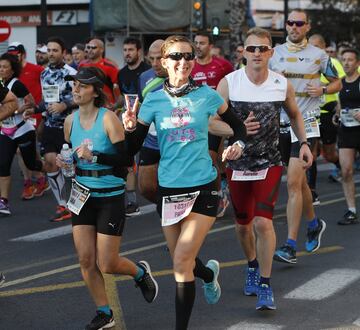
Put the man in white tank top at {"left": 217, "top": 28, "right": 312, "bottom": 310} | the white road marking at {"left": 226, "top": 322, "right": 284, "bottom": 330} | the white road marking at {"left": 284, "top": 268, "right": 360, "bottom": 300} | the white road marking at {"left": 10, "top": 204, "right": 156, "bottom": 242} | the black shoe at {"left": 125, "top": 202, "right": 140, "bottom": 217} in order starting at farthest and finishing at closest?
the black shoe at {"left": 125, "top": 202, "right": 140, "bottom": 217}
the white road marking at {"left": 10, "top": 204, "right": 156, "bottom": 242}
the white road marking at {"left": 284, "top": 268, "right": 360, "bottom": 300}
the man in white tank top at {"left": 217, "top": 28, "right": 312, "bottom": 310}
the white road marking at {"left": 226, "top": 322, "right": 284, "bottom": 330}

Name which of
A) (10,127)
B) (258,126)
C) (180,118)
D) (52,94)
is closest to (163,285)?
(258,126)

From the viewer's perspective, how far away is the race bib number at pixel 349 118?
→ 37.5ft

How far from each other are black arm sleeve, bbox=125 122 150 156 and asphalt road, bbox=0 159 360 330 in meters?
1.20

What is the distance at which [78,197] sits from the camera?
6473 mm

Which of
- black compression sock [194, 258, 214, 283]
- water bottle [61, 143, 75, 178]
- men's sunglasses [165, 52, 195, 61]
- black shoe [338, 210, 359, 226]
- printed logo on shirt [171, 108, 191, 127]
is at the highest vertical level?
men's sunglasses [165, 52, 195, 61]

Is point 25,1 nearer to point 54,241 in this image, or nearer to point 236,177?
point 54,241

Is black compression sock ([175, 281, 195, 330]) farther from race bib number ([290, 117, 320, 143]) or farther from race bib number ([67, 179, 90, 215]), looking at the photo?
race bib number ([290, 117, 320, 143])

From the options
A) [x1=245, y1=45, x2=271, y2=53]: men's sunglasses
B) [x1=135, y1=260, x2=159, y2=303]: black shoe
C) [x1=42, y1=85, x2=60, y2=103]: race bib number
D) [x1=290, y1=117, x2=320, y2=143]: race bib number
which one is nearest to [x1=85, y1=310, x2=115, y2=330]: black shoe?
[x1=135, y1=260, x2=159, y2=303]: black shoe

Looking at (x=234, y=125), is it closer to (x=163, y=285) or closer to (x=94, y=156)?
(x=94, y=156)

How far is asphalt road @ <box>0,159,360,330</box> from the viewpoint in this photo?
680cm

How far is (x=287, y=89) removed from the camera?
7.37 metres

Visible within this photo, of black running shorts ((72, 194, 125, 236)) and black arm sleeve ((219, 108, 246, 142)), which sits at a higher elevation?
black arm sleeve ((219, 108, 246, 142))

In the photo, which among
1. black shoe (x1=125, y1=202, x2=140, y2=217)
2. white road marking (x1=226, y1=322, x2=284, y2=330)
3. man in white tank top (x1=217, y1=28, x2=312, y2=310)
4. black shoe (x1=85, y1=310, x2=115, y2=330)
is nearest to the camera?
black shoe (x1=85, y1=310, x2=115, y2=330)

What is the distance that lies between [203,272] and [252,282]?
91 cm
